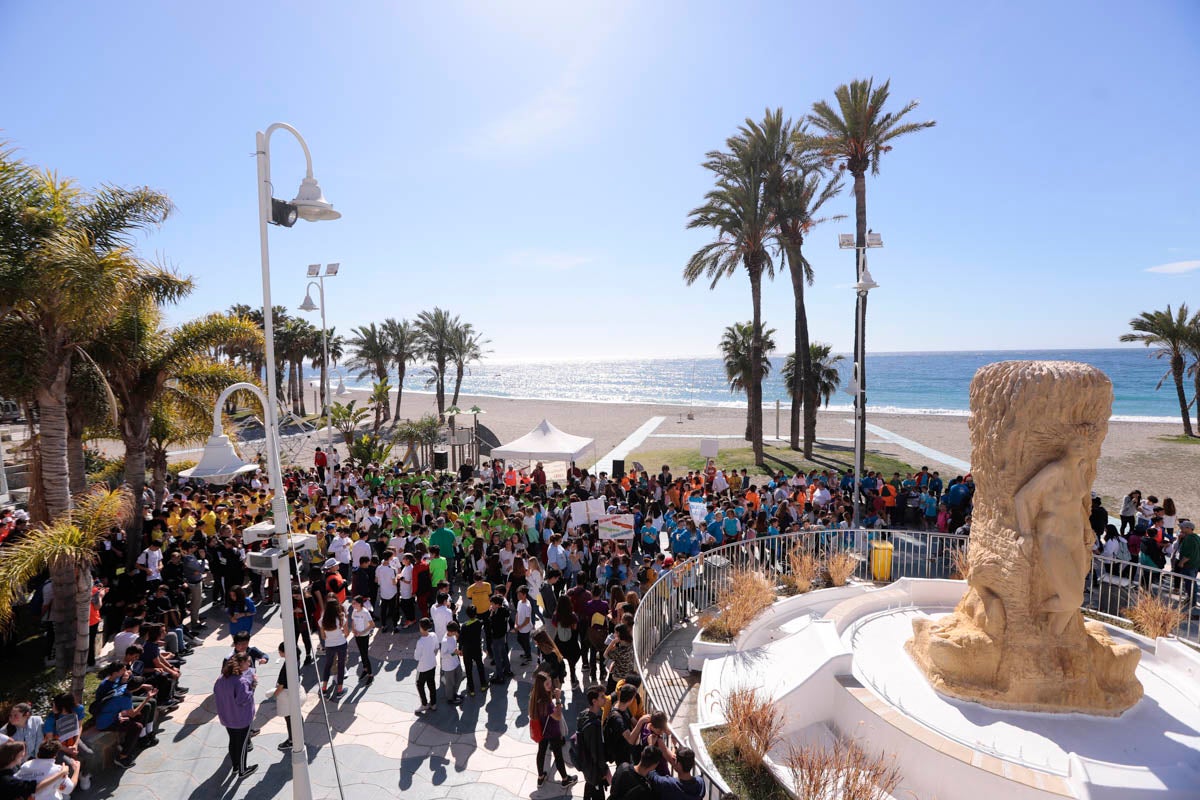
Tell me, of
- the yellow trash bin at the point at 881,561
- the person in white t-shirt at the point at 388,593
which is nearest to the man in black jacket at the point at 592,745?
the person in white t-shirt at the point at 388,593

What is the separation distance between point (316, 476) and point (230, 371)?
26.8 feet

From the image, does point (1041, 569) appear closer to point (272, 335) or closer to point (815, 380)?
point (272, 335)

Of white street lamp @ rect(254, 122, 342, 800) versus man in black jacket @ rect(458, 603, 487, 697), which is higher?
white street lamp @ rect(254, 122, 342, 800)

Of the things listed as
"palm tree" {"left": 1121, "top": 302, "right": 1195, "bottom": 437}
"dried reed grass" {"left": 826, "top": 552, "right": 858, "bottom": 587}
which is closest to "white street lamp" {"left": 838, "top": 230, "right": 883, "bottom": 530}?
"dried reed grass" {"left": 826, "top": 552, "right": 858, "bottom": 587}

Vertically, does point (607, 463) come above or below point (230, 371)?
below

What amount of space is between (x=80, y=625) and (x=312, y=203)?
800 centimetres

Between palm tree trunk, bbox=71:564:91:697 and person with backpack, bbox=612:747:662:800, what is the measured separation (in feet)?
27.1

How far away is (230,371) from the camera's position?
1532 cm

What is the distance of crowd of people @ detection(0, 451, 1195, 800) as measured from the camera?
676 centimetres

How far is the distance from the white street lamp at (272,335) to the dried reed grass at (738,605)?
239 inches

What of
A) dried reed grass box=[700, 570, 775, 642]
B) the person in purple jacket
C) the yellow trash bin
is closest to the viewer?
the person in purple jacket

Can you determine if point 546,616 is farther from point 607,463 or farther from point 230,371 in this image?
point 607,463

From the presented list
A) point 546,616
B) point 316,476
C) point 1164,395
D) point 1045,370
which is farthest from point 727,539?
point 1164,395

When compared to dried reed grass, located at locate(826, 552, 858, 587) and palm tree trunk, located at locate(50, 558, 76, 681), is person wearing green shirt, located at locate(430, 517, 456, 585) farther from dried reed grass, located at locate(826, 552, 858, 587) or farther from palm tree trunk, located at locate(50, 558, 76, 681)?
dried reed grass, located at locate(826, 552, 858, 587)
